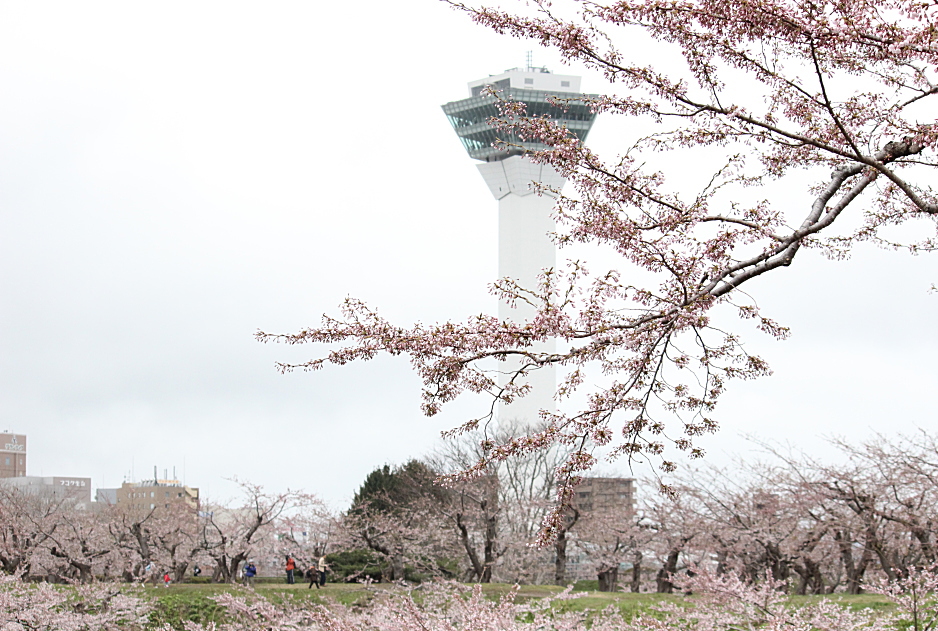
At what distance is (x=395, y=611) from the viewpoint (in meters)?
8.24

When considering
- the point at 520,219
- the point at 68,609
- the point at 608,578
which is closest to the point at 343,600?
the point at 68,609

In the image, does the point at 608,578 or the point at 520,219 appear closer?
the point at 608,578

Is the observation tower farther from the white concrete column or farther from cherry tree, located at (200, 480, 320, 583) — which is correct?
cherry tree, located at (200, 480, 320, 583)

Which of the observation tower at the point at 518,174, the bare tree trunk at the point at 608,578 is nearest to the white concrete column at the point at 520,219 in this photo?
the observation tower at the point at 518,174

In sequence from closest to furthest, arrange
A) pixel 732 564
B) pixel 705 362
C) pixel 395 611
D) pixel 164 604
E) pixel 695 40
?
pixel 695 40
pixel 705 362
pixel 395 611
pixel 164 604
pixel 732 564

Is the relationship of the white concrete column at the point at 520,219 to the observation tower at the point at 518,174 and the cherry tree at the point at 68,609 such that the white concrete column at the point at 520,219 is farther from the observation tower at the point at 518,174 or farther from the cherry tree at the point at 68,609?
the cherry tree at the point at 68,609

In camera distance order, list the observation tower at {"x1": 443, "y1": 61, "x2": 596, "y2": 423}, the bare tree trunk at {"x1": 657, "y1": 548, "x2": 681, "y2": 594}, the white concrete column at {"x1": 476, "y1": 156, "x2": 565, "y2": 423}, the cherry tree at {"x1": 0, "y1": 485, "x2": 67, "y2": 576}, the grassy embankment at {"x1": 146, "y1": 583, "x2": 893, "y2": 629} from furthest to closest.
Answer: the white concrete column at {"x1": 476, "y1": 156, "x2": 565, "y2": 423}, the observation tower at {"x1": 443, "y1": 61, "x2": 596, "y2": 423}, the bare tree trunk at {"x1": 657, "y1": 548, "x2": 681, "y2": 594}, the cherry tree at {"x1": 0, "y1": 485, "x2": 67, "y2": 576}, the grassy embankment at {"x1": 146, "y1": 583, "x2": 893, "y2": 629}

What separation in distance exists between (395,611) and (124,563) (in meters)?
17.4

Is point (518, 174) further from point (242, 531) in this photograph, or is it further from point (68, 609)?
point (68, 609)

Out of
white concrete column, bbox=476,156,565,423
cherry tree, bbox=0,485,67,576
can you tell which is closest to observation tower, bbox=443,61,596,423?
white concrete column, bbox=476,156,565,423

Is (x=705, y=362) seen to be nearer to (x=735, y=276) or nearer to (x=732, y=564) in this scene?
(x=735, y=276)

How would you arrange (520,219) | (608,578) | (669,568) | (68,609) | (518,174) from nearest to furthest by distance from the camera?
(68,609)
(669,568)
(608,578)
(520,219)
(518,174)

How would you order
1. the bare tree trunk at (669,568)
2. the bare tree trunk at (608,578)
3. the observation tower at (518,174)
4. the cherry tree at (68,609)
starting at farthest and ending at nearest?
1. the observation tower at (518,174)
2. the bare tree trunk at (608,578)
3. the bare tree trunk at (669,568)
4. the cherry tree at (68,609)

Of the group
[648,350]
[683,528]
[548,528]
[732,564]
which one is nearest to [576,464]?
[548,528]
